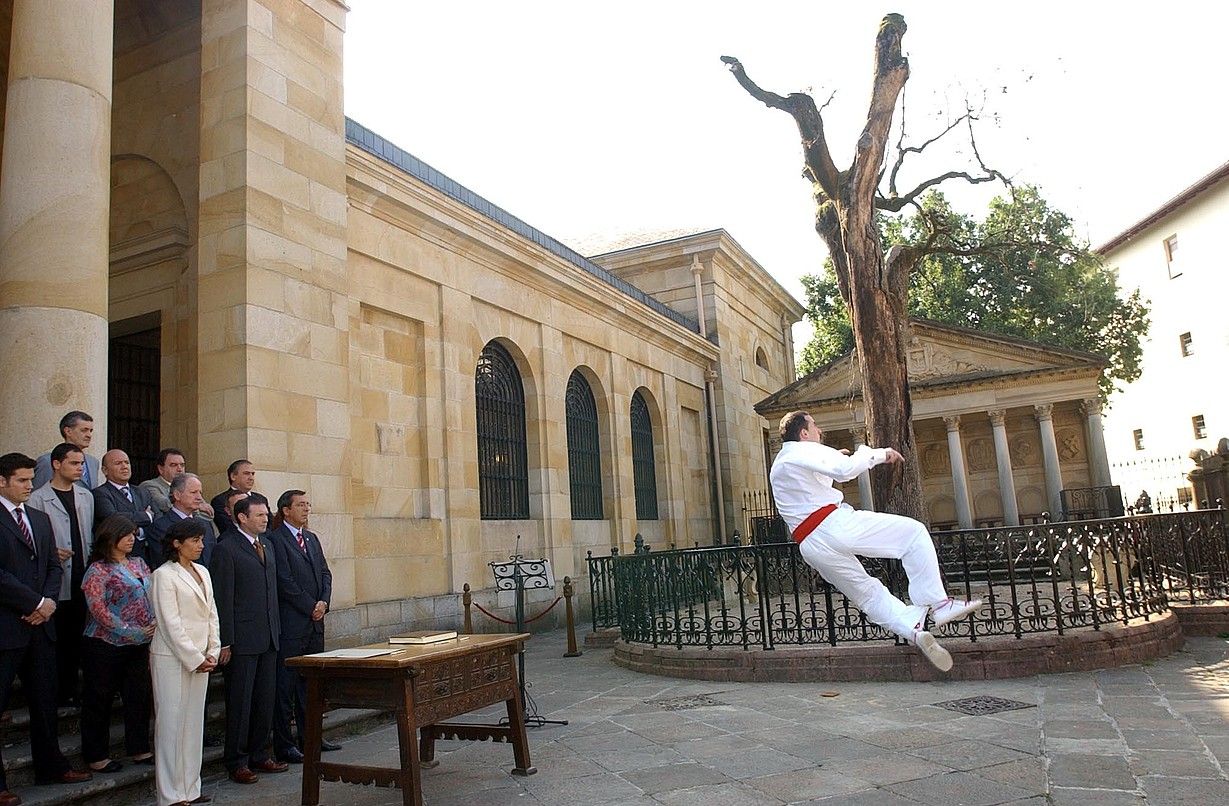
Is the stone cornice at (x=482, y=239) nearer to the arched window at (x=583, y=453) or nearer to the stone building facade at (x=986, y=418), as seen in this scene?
the arched window at (x=583, y=453)

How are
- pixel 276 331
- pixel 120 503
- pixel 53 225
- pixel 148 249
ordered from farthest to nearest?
1. pixel 148 249
2. pixel 276 331
3. pixel 53 225
4. pixel 120 503

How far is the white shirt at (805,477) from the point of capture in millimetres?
6293

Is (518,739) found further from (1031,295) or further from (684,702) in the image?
(1031,295)

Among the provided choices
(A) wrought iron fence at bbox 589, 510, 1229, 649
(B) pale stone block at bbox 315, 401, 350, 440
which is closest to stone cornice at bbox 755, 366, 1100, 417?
(A) wrought iron fence at bbox 589, 510, 1229, 649

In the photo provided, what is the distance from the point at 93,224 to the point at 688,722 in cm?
645

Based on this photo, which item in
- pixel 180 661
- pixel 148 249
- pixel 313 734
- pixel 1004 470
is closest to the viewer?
pixel 313 734

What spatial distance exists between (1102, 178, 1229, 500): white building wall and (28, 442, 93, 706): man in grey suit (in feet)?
110

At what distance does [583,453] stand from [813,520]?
12.0 metres

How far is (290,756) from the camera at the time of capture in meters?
6.26

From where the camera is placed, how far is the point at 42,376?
693 cm

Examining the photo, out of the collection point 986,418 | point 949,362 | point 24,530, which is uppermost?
point 949,362

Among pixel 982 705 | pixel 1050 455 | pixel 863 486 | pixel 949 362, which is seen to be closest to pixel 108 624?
pixel 982 705

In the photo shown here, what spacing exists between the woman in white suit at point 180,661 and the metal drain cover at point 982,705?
5.19 meters

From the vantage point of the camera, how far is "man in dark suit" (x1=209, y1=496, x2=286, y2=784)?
5789 millimetres
